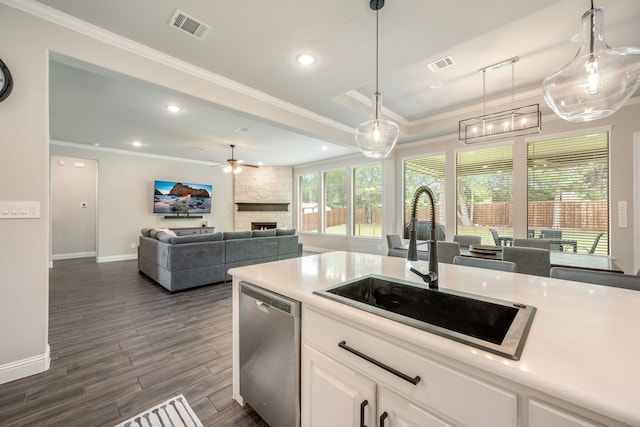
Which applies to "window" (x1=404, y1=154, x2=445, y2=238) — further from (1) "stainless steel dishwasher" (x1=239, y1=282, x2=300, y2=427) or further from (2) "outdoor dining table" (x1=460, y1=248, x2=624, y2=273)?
(1) "stainless steel dishwasher" (x1=239, y1=282, x2=300, y2=427)

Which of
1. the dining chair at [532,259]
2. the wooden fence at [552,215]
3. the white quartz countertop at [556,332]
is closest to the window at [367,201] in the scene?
the wooden fence at [552,215]

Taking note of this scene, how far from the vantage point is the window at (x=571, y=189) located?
11.6 ft

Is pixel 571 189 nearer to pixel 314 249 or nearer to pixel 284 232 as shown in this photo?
pixel 284 232

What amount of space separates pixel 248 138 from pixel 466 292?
5.10m

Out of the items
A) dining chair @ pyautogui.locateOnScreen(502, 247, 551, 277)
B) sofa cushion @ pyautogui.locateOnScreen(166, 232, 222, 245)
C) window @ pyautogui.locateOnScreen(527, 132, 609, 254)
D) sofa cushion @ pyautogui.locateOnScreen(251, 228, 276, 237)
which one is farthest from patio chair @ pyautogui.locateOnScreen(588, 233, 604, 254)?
sofa cushion @ pyautogui.locateOnScreen(166, 232, 222, 245)

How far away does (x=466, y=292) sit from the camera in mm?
1236

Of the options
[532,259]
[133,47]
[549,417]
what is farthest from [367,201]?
[549,417]

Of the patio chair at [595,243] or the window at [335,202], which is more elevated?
the window at [335,202]

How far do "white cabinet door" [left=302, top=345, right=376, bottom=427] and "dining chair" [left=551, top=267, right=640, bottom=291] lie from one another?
158 centimetres

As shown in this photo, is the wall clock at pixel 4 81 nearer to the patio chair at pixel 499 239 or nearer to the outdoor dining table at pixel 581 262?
the outdoor dining table at pixel 581 262

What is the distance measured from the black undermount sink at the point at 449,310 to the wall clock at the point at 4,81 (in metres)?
2.60

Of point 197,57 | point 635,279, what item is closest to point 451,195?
point 635,279

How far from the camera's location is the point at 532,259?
2492 mm

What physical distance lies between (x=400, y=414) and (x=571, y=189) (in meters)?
4.55
